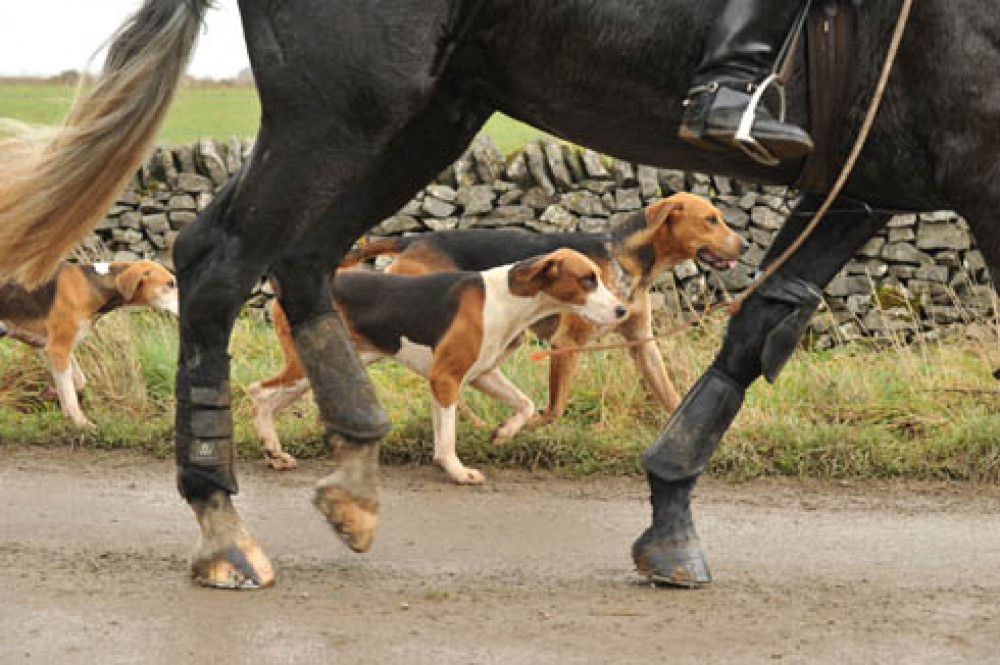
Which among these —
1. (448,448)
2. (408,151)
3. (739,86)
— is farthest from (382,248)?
(739,86)

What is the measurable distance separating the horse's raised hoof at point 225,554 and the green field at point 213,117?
9.63 meters

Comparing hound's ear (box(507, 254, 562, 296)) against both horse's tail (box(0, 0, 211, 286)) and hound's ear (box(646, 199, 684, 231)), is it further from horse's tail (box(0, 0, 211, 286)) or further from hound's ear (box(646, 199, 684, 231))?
horse's tail (box(0, 0, 211, 286))

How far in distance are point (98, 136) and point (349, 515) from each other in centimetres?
144

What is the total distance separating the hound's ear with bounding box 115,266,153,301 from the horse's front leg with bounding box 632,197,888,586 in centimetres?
445

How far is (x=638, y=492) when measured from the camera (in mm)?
6055

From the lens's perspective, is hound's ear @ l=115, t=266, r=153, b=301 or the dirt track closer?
the dirt track

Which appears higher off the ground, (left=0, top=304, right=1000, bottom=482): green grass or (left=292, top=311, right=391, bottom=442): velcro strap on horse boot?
(left=292, top=311, right=391, bottom=442): velcro strap on horse boot

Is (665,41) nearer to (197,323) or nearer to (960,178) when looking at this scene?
(960,178)

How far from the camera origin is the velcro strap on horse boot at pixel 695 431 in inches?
170

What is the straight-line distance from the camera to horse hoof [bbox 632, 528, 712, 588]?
13.9 ft

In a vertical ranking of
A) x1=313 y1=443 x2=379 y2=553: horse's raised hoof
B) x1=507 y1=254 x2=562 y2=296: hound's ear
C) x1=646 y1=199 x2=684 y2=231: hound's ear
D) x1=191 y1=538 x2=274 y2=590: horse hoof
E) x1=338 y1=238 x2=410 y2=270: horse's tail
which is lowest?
x1=191 y1=538 x2=274 y2=590: horse hoof

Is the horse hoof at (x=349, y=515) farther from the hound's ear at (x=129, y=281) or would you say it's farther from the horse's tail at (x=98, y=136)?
the hound's ear at (x=129, y=281)

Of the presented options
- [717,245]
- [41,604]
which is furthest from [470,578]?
[717,245]

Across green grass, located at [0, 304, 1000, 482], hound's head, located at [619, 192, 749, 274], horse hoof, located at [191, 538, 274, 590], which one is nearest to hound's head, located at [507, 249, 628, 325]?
green grass, located at [0, 304, 1000, 482]
